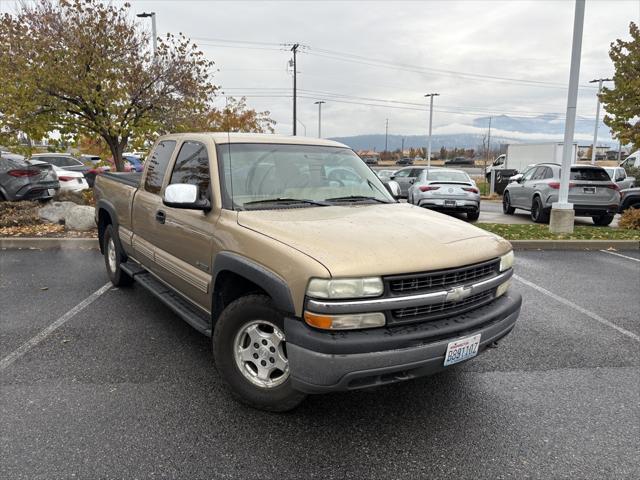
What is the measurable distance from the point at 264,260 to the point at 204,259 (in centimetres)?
85

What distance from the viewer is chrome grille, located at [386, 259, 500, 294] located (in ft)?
8.52

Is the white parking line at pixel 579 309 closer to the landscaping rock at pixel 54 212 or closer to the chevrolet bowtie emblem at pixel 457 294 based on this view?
the chevrolet bowtie emblem at pixel 457 294

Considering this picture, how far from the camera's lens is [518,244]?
8.92 metres

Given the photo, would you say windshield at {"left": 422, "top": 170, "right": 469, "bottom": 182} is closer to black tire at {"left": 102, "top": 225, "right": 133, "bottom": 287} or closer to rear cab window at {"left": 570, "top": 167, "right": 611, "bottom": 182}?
rear cab window at {"left": 570, "top": 167, "right": 611, "bottom": 182}

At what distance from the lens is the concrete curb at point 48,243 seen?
27.6 feet

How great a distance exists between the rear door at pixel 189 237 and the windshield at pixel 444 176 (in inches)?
381

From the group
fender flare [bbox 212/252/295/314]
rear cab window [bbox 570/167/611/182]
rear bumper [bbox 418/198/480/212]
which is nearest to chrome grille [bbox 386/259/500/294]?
fender flare [bbox 212/252/295/314]

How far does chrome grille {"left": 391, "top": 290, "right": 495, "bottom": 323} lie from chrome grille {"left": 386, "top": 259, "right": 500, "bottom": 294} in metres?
0.11

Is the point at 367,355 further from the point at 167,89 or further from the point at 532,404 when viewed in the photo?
the point at 167,89

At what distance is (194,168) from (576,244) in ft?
26.0

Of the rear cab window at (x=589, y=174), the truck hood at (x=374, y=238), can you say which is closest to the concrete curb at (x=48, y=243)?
the truck hood at (x=374, y=238)

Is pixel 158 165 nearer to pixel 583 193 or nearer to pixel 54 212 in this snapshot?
pixel 54 212

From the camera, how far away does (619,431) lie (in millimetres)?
2961

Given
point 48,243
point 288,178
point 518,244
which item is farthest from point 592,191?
point 48,243
